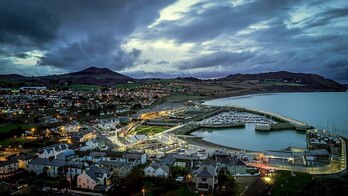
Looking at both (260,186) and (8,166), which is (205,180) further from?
(8,166)

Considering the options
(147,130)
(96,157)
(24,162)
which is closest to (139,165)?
(96,157)

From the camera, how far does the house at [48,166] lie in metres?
14.3

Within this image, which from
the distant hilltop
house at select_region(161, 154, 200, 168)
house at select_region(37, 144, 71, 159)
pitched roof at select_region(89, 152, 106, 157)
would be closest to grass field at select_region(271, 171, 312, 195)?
house at select_region(161, 154, 200, 168)

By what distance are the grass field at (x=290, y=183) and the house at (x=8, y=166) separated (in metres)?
12.7

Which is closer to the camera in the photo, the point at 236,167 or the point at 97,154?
the point at 236,167

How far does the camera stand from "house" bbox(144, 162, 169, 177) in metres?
13.9

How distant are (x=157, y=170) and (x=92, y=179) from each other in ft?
9.75

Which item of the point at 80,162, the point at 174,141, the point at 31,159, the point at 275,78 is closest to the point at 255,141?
the point at 174,141

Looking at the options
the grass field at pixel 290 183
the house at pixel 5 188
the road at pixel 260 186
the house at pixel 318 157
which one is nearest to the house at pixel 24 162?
the house at pixel 5 188

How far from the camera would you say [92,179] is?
1292cm

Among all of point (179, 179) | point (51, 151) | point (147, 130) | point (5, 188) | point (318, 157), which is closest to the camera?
point (5, 188)

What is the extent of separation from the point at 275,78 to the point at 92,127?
135 metres

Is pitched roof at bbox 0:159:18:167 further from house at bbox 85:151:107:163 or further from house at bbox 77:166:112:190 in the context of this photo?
house at bbox 77:166:112:190

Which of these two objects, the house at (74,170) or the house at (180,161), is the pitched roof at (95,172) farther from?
the house at (180,161)
